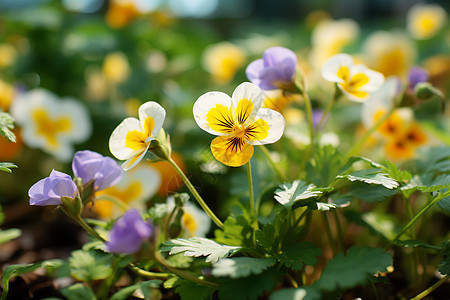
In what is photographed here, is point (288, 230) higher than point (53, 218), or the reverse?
point (288, 230)

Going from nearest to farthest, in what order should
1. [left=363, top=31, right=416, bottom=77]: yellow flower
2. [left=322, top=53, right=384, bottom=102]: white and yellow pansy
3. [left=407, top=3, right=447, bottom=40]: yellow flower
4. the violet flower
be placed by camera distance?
the violet flower
[left=322, top=53, right=384, bottom=102]: white and yellow pansy
[left=363, top=31, right=416, bottom=77]: yellow flower
[left=407, top=3, right=447, bottom=40]: yellow flower

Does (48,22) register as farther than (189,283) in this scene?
Yes

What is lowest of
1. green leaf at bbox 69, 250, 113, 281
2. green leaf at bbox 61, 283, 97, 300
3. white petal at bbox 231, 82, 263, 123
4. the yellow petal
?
green leaf at bbox 61, 283, 97, 300

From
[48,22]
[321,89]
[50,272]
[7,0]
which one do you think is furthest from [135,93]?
[7,0]

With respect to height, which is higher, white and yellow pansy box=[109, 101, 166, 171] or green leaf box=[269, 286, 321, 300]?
white and yellow pansy box=[109, 101, 166, 171]

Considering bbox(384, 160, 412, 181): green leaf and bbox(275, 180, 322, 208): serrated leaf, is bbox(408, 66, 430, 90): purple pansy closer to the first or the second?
bbox(384, 160, 412, 181): green leaf

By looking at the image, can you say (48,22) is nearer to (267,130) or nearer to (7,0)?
(267,130)

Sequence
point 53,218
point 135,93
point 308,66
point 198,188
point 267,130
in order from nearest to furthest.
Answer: point 267,130 → point 198,188 → point 53,218 → point 135,93 → point 308,66

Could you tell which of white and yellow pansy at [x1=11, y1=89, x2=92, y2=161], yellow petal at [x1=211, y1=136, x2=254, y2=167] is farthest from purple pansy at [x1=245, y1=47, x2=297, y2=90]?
white and yellow pansy at [x1=11, y1=89, x2=92, y2=161]
